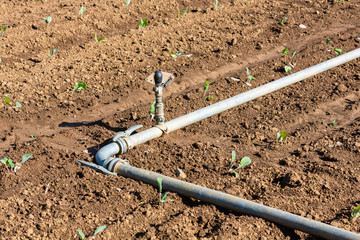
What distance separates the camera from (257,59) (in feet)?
18.3

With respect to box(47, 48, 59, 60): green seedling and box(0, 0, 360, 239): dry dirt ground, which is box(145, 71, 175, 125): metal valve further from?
box(47, 48, 59, 60): green seedling

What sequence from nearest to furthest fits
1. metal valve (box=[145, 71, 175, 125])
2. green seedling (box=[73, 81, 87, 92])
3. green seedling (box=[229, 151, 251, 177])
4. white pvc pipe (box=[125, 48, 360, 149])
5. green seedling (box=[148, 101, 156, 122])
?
green seedling (box=[229, 151, 251, 177])
metal valve (box=[145, 71, 175, 125])
white pvc pipe (box=[125, 48, 360, 149])
green seedling (box=[148, 101, 156, 122])
green seedling (box=[73, 81, 87, 92])

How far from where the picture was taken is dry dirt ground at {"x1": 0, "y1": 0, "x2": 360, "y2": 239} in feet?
10.8

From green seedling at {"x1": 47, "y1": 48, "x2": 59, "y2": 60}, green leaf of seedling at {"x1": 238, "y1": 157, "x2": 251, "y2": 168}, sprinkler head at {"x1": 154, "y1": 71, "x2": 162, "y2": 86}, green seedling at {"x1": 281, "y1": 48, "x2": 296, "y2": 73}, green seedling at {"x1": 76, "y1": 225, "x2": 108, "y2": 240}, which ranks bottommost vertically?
green seedling at {"x1": 281, "y1": 48, "x2": 296, "y2": 73}

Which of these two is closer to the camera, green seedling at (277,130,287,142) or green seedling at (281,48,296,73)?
green seedling at (277,130,287,142)

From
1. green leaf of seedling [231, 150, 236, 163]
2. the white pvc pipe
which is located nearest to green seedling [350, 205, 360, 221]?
green leaf of seedling [231, 150, 236, 163]

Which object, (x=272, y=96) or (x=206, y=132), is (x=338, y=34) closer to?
(x=272, y=96)

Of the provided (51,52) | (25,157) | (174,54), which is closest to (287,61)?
(174,54)

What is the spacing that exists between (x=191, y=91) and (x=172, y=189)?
171cm

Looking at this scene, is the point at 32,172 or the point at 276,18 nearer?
the point at 32,172

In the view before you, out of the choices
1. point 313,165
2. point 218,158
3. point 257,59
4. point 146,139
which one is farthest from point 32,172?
point 257,59

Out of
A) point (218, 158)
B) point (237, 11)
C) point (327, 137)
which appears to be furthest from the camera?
point (237, 11)

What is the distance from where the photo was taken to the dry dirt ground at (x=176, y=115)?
3277 millimetres

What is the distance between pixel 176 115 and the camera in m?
4.53
